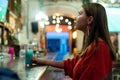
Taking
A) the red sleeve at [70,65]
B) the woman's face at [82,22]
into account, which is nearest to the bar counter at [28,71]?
the red sleeve at [70,65]

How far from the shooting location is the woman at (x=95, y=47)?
2.04 meters

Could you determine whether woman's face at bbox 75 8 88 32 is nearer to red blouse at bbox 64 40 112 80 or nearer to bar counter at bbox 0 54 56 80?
red blouse at bbox 64 40 112 80

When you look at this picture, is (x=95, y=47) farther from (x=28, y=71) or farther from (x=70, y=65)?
(x=28, y=71)

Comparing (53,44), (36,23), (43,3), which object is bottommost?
(53,44)

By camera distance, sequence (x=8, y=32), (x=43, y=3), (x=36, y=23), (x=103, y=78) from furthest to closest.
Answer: (x=43, y=3) < (x=36, y=23) < (x=8, y=32) < (x=103, y=78)

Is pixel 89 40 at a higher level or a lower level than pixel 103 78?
higher

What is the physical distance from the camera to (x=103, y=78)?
80.9 inches

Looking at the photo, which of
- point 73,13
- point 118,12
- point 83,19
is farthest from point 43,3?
point 83,19

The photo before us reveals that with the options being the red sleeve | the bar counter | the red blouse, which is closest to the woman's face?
the red blouse

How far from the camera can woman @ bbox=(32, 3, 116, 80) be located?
80.4 inches

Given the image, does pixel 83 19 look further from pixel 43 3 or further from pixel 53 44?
pixel 53 44

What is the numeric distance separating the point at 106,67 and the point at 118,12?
10.3ft

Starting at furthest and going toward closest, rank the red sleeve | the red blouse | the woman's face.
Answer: the red sleeve
the woman's face
the red blouse

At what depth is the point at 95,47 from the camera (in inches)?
80.5
